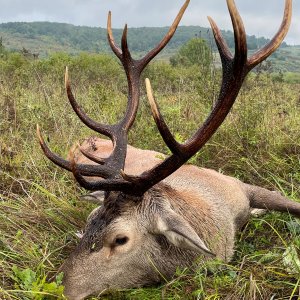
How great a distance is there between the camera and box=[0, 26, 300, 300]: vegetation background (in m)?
3.03

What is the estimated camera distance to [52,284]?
285 cm

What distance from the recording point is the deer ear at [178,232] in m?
2.91

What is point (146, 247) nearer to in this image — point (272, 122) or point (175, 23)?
point (175, 23)

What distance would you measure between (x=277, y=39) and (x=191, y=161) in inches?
95.3

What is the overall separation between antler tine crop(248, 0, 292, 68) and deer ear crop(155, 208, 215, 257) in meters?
1.06

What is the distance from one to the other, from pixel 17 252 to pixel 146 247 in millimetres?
984

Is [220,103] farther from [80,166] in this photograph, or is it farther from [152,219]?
[80,166]

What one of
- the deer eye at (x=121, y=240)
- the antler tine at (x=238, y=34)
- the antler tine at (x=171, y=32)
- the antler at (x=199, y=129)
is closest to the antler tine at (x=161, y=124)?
the antler at (x=199, y=129)

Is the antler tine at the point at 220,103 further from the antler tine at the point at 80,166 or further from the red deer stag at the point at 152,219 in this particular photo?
the antler tine at the point at 80,166

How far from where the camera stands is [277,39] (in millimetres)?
2773

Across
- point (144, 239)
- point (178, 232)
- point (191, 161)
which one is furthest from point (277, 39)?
point (191, 161)

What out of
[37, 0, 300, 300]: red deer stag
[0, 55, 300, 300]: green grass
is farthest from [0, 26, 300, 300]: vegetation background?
[37, 0, 300, 300]: red deer stag

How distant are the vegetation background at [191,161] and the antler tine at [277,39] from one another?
1.24 m

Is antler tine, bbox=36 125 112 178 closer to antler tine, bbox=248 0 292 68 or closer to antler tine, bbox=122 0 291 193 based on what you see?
antler tine, bbox=122 0 291 193
